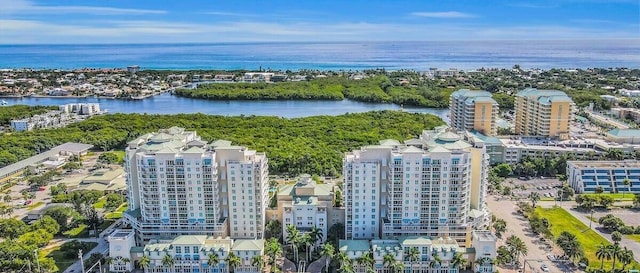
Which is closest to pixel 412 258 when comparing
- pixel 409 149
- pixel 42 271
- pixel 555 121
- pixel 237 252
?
pixel 409 149

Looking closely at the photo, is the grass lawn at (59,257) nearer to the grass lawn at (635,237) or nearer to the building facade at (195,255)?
the building facade at (195,255)

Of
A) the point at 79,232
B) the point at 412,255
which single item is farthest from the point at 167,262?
the point at 412,255

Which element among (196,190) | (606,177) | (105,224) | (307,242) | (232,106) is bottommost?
(105,224)

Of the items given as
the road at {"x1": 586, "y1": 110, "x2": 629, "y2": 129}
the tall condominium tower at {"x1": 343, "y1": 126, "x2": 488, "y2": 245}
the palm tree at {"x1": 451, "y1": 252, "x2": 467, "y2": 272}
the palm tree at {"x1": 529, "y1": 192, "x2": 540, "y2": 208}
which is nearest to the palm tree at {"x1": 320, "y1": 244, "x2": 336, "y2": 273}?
the tall condominium tower at {"x1": 343, "y1": 126, "x2": 488, "y2": 245}

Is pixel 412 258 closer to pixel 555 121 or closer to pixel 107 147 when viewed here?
pixel 555 121

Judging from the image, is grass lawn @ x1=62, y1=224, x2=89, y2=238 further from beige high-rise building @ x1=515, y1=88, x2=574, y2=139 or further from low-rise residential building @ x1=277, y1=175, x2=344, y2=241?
beige high-rise building @ x1=515, y1=88, x2=574, y2=139

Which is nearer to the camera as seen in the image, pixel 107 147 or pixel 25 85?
pixel 107 147

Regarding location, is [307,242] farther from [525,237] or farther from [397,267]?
[525,237]
